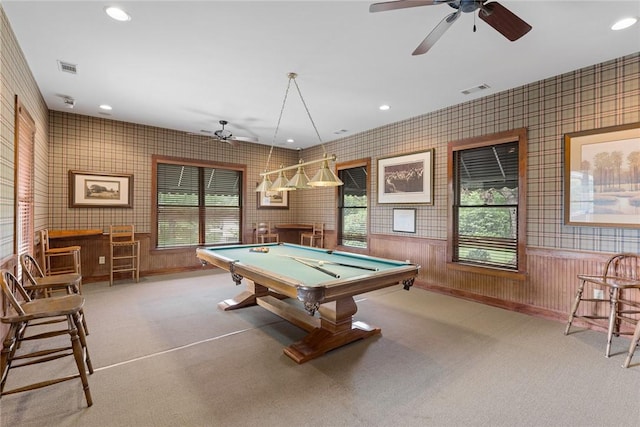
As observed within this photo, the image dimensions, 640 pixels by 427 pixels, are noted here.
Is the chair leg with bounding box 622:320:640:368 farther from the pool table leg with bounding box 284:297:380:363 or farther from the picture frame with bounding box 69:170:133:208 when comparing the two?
the picture frame with bounding box 69:170:133:208

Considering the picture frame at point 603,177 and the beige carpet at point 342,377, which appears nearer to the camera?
the beige carpet at point 342,377

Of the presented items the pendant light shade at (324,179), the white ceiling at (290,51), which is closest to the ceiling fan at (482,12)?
the white ceiling at (290,51)

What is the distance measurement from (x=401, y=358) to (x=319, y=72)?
3.15 m

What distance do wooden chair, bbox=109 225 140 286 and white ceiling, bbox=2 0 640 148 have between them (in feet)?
6.87

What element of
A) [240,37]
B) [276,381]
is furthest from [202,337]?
[240,37]

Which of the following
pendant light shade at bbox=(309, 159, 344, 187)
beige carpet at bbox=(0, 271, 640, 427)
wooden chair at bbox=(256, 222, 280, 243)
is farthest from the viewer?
wooden chair at bbox=(256, 222, 280, 243)

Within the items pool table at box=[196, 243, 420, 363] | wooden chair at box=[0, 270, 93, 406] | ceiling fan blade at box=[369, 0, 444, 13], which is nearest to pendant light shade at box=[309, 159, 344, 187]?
pool table at box=[196, 243, 420, 363]

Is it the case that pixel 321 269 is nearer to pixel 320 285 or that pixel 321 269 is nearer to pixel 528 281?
pixel 320 285

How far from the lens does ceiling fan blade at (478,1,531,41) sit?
1963 mm

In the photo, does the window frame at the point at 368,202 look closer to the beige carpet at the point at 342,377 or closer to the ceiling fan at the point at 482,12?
the beige carpet at the point at 342,377

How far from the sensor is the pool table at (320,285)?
2365 millimetres

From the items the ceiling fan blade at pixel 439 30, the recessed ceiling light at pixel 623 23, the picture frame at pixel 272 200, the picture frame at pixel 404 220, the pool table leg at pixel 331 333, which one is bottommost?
the pool table leg at pixel 331 333

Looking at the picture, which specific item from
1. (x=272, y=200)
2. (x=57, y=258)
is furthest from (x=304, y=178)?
(x=57, y=258)

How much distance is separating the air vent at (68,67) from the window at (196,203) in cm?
249
